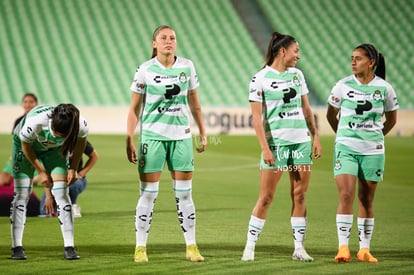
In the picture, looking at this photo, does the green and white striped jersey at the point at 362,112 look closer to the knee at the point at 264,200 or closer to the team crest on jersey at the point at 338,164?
the team crest on jersey at the point at 338,164

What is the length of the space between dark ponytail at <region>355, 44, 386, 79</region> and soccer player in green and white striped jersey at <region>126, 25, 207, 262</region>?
5.15ft

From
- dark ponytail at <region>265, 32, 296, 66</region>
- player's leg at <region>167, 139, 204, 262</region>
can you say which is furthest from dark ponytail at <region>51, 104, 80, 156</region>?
dark ponytail at <region>265, 32, 296, 66</region>

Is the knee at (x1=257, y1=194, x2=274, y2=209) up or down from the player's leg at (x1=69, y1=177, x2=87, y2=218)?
up

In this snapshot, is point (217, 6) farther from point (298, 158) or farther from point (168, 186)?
point (298, 158)

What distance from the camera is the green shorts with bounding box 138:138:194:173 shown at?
7.80 meters

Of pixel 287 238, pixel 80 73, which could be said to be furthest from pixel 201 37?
pixel 287 238

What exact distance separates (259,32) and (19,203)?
26760 mm

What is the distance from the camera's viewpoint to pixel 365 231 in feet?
26.4

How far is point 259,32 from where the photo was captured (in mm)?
34156

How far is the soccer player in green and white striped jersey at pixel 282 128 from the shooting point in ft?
25.6

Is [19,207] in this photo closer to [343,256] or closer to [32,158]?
[32,158]

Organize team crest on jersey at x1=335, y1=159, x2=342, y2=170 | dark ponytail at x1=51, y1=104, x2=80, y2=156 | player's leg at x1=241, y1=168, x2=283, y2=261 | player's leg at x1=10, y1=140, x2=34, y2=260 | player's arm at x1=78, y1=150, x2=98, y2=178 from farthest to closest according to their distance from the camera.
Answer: player's arm at x1=78, y1=150, x2=98, y2=178, player's leg at x1=10, y1=140, x2=34, y2=260, team crest on jersey at x1=335, y1=159, x2=342, y2=170, player's leg at x1=241, y1=168, x2=283, y2=261, dark ponytail at x1=51, y1=104, x2=80, y2=156

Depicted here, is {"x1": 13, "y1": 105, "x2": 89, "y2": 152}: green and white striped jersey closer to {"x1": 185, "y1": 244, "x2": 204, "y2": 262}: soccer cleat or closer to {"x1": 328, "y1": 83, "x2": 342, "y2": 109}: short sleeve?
{"x1": 185, "y1": 244, "x2": 204, "y2": 262}: soccer cleat

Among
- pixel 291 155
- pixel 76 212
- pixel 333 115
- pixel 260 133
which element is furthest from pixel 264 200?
pixel 76 212
